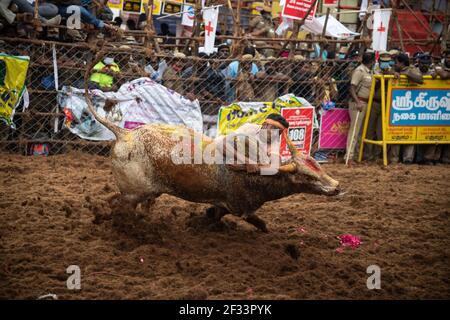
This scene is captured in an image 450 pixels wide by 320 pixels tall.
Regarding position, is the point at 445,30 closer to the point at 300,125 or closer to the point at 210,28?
the point at 300,125

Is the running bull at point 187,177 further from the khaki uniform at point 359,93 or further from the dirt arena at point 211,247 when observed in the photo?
the khaki uniform at point 359,93

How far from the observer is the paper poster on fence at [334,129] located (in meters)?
10.8

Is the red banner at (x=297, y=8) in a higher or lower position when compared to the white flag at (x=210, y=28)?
higher

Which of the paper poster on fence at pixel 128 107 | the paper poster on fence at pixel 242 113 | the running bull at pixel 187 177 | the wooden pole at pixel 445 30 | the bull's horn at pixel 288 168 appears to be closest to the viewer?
the bull's horn at pixel 288 168

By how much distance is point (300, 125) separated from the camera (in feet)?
33.6

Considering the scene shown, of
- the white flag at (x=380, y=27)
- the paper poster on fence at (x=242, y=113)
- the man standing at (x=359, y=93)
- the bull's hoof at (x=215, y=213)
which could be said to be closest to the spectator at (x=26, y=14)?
the paper poster on fence at (x=242, y=113)

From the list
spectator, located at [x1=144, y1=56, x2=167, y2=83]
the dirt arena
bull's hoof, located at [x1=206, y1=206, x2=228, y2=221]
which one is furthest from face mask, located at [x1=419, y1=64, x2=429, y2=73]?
bull's hoof, located at [x1=206, y1=206, x2=228, y2=221]

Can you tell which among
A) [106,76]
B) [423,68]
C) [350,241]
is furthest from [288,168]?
[423,68]

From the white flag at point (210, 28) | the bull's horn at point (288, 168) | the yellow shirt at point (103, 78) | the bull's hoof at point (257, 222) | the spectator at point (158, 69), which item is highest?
the white flag at point (210, 28)

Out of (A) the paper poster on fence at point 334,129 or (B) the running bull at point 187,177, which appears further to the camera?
(A) the paper poster on fence at point 334,129

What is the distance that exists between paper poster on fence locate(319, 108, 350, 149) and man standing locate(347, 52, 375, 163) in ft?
0.55

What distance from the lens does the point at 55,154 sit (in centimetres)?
970

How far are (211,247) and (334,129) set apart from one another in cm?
582

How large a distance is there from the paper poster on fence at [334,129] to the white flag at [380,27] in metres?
1.34
